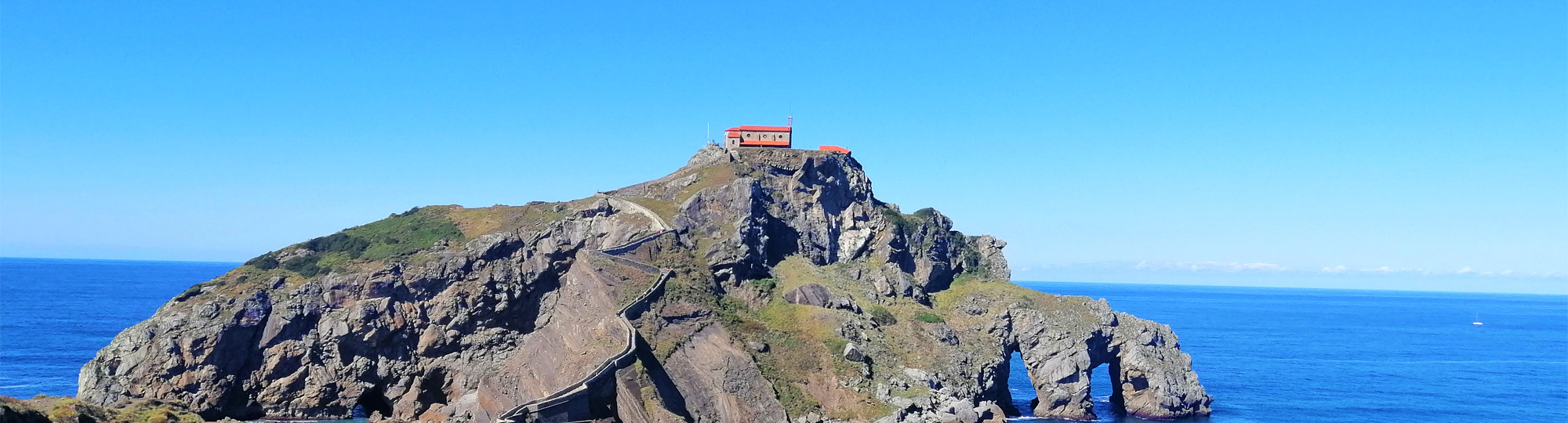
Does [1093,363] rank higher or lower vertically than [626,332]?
lower

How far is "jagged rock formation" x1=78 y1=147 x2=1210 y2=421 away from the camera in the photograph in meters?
82.1

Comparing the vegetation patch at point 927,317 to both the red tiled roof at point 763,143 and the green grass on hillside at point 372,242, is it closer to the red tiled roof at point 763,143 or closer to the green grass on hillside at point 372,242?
the red tiled roof at point 763,143

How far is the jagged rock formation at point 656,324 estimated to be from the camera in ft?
269

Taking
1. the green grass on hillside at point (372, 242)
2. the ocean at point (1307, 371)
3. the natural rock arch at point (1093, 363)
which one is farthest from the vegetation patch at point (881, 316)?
the green grass on hillside at point (372, 242)

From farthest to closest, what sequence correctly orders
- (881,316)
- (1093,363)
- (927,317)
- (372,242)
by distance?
(372,242) < (1093,363) < (927,317) < (881,316)

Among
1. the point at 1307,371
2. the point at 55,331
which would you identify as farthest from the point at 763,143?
the point at 55,331

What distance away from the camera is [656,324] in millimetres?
84500

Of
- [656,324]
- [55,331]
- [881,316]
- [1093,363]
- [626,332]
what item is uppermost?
[881,316]

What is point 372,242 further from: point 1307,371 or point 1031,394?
point 1307,371

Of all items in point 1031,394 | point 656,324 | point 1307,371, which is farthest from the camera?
point 1307,371

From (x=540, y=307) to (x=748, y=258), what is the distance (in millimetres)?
17430

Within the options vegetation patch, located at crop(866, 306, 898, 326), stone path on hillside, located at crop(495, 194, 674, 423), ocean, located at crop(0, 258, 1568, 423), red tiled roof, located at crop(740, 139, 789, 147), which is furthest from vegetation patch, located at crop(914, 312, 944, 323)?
red tiled roof, located at crop(740, 139, 789, 147)

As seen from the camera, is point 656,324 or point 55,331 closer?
point 656,324

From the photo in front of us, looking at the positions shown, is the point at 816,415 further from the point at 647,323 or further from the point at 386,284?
the point at 386,284
